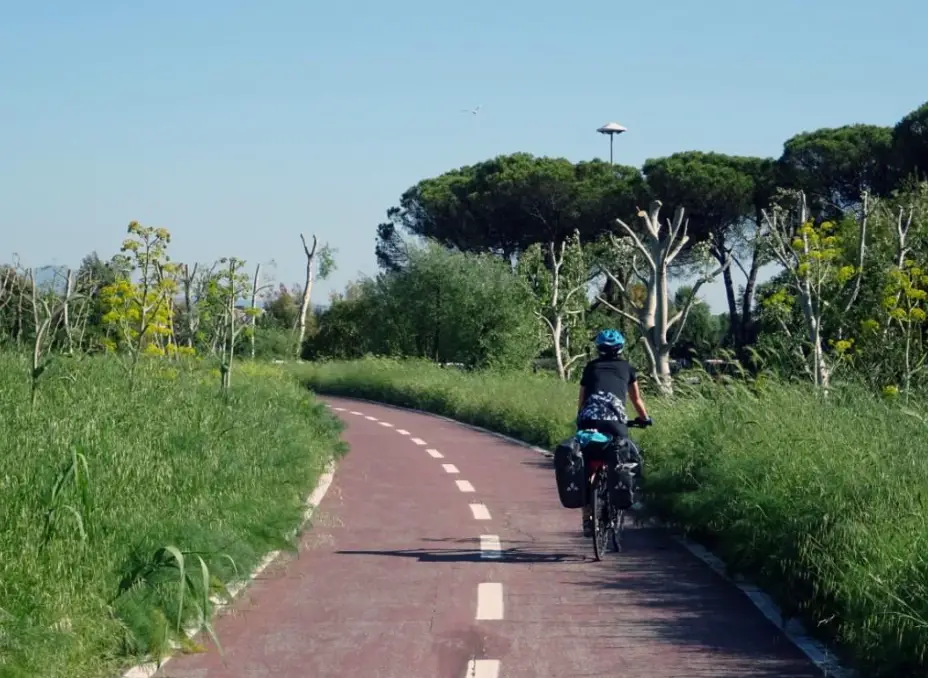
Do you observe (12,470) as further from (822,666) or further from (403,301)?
(403,301)

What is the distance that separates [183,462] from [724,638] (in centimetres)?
526

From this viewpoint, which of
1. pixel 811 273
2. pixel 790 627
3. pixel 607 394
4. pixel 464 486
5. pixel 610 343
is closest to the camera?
pixel 790 627

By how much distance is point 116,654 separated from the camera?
21.4 ft

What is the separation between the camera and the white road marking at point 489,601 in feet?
26.6

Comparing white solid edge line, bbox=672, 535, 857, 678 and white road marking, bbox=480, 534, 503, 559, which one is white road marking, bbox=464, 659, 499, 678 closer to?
white solid edge line, bbox=672, 535, 857, 678

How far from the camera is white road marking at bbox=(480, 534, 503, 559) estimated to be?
34.9 feet

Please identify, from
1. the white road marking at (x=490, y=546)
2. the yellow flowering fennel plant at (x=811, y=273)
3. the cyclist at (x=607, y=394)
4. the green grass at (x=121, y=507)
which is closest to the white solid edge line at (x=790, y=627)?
the cyclist at (x=607, y=394)

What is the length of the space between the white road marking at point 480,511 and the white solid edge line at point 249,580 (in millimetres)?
1699

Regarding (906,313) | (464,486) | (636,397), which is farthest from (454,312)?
(636,397)

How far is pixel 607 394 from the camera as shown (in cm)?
1062

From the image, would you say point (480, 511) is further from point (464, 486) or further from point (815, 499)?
point (815, 499)

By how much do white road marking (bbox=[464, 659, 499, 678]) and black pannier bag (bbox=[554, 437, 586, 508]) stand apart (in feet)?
11.4

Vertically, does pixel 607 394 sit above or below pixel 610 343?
below

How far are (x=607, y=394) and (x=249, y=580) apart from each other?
349cm
